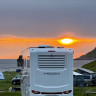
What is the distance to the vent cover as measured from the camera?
11898mm

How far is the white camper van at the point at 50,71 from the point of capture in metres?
11.8

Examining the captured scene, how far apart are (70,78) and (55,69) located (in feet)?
2.66

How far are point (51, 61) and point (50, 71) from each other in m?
0.44

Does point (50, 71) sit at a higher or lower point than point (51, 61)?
lower

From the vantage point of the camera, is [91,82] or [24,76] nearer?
[24,76]

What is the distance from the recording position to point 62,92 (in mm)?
12055

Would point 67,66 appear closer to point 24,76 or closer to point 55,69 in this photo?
point 55,69

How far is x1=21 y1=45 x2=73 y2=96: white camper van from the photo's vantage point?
11828mm

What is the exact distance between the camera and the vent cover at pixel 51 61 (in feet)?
39.0

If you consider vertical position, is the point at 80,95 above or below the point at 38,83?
below

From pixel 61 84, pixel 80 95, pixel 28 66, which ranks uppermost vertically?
pixel 28 66

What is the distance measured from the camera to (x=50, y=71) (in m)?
11.9

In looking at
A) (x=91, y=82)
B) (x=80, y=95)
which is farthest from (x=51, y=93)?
(x=91, y=82)

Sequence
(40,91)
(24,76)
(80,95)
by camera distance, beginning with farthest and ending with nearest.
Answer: (80,95), (24,76), (40,91)
